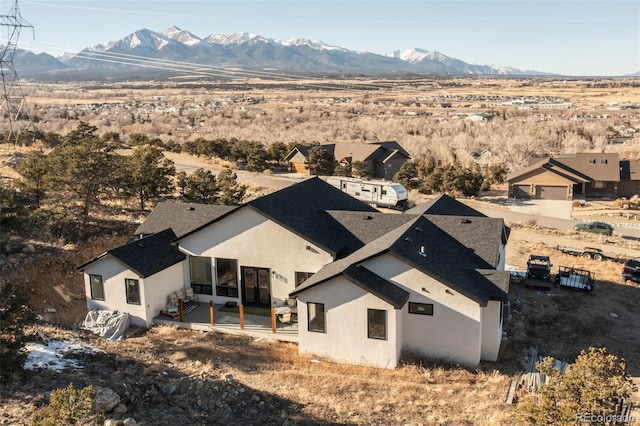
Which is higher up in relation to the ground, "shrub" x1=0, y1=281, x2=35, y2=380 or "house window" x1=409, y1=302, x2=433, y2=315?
"shrub" x1=0, y1=281, x2=35, y2=380

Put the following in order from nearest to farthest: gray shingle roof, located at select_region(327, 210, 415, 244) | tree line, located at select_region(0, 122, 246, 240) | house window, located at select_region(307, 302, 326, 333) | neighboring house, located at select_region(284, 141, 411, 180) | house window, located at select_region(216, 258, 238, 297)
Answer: house window, located at select_region(307, 302, 326, 333)
gray shingle roof, located at select_region(327, 210, 415, 244)
house window, located at select_region(216, 258, 238, 297)
tree line, located at select_region(0, 122, 246, 240)
neighboring house, located at select_region(284, 141, 411, 180)

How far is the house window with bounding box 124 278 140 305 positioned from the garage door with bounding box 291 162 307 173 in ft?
129

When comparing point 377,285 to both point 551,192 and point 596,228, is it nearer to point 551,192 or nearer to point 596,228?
point 596,228

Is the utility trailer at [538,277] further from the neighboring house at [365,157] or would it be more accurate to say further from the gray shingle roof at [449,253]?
the neighboring house at [365,157]

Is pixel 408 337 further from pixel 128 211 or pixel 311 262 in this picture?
pixel 128 211

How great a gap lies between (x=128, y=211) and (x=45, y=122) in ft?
250

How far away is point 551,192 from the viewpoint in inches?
2141

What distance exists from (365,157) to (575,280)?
35.2m

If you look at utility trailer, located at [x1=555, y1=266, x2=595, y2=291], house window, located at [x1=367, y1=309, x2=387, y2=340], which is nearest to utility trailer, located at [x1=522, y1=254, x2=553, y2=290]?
utility trailer, located at [x1=555, y1=266, x2=595, y2=291]

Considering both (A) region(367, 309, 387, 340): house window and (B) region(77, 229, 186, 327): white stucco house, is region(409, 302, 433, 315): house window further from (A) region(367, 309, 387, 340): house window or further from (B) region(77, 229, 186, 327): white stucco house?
(B) region(77, 229, 186, 327): white stucco house

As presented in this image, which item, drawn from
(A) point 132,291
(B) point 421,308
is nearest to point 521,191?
(B) point 421,308

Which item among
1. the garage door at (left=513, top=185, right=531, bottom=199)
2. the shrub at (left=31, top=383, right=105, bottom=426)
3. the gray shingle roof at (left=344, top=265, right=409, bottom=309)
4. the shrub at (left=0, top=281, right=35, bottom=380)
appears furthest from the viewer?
the garage door at (left=513, top=185, right=531, bottom=199)

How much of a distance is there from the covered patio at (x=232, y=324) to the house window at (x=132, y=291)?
101cm

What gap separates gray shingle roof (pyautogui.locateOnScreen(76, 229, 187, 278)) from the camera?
20188 millimetres
